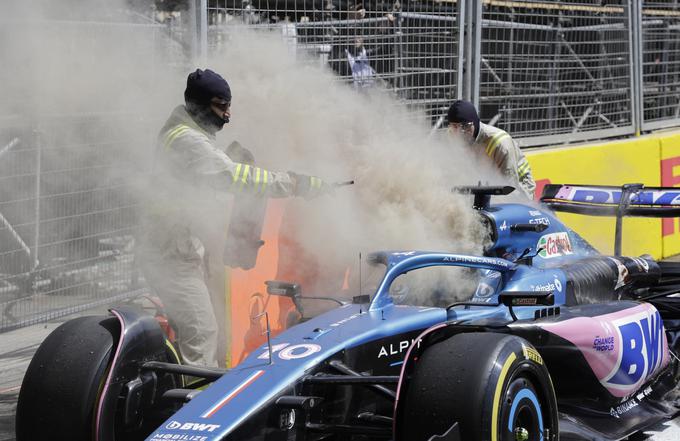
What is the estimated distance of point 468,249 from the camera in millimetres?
5406

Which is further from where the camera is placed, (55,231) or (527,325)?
(55,231)

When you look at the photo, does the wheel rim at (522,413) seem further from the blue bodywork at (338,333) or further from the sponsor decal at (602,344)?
the sponsor decal at (602,344)

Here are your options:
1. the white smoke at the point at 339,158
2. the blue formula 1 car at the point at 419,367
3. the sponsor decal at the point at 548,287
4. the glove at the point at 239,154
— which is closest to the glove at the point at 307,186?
the white smoke at the point at 339,158

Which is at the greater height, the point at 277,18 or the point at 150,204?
the point at 277,18

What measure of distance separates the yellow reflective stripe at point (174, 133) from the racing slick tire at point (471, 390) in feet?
6.80

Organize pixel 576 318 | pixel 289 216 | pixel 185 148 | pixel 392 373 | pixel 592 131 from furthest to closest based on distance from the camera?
pixel 592 131, pixel 289 216, pixel 185 148, pixel 576 318, pixel 392 373

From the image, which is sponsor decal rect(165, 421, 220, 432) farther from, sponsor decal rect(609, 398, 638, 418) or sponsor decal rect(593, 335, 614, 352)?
sponsor decal rect(609, 398, 638, 418)

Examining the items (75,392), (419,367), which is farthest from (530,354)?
(75,392)

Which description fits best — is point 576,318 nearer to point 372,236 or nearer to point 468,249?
point 468,249

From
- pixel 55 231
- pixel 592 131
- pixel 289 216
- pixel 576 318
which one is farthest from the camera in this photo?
pixel 592 131

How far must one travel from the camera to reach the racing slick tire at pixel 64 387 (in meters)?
4.10

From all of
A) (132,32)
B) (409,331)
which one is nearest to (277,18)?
(132,32)

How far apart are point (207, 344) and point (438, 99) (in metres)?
3.77

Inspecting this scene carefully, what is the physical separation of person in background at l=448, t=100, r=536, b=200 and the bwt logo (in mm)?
2046
